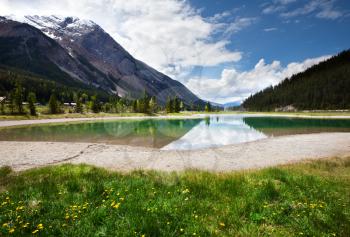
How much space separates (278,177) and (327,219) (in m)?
4.46

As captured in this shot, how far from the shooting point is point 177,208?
6434 mm

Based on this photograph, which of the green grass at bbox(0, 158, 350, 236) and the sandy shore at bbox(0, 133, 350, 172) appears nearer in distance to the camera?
the green grass at bbox(0, 158, 350, 236)

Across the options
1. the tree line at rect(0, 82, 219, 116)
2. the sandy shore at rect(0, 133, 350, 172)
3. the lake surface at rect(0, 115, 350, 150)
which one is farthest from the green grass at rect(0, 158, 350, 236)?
the tree line at rect(0, 82, 219, 116)

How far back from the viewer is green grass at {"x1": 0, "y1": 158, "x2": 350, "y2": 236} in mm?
5332

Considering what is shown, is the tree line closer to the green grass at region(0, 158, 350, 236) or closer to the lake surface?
the lake surface

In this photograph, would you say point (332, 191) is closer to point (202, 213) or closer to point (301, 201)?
point (301, 201)

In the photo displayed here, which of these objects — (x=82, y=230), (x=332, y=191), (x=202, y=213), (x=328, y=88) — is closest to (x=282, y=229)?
(x=202, y=213)

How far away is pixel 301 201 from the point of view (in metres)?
7.21

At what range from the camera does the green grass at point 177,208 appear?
533cm

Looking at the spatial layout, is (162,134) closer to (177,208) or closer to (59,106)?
(177,208)

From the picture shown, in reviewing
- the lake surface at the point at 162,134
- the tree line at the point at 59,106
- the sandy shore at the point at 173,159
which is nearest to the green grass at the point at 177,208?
the sandy shore at the point at 173,159

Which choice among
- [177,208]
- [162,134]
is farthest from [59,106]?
[177,208]

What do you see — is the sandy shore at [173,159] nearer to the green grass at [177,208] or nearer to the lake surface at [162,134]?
the lake surface at [162,134]

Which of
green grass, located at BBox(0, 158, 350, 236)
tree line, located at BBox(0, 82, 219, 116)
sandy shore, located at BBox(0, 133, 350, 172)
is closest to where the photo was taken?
green grass, located at BBox(0, 158, 350, 236)
